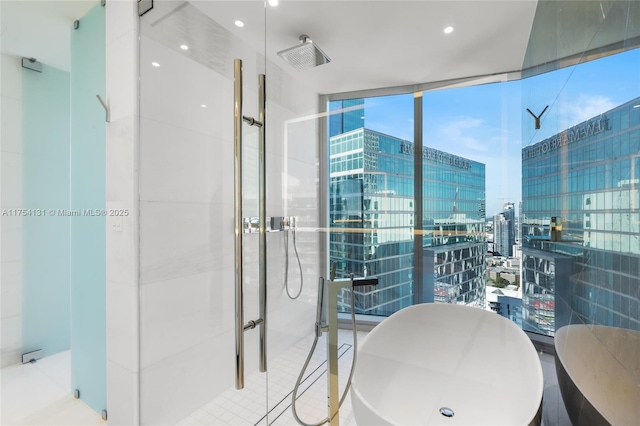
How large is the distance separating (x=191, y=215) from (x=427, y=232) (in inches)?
48.8

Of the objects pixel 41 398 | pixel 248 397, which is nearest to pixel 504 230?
pixel 248 397

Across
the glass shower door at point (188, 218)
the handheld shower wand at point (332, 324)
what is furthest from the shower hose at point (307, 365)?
the glass shower door at point (188, 218)

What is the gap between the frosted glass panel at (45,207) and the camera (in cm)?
208

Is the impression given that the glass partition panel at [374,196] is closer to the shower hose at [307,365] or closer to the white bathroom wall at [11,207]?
the shower hose at [307,365]

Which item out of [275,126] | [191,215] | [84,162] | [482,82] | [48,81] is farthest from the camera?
[48,81]

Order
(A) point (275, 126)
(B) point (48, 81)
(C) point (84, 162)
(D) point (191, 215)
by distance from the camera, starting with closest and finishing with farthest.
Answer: (A) point (275, 126) < (D) point (191, 215) < (C) point (84, 162) < (B) point (48, 81)

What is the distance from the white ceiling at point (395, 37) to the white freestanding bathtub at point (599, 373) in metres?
0.97

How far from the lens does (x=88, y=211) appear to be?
1749 mm

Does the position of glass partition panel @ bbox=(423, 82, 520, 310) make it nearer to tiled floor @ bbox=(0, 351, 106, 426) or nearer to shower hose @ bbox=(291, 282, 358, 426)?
shower hose @ bbox=(291, 282, 358, 426)

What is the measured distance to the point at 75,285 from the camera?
183cm

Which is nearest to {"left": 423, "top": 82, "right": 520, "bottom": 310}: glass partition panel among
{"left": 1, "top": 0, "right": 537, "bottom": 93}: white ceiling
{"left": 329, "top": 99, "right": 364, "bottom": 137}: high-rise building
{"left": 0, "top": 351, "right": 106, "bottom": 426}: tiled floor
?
{"left": 1, "top": 0, "right": 537, "bottom": 93}: white ceiling

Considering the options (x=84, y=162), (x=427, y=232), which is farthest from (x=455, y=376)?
(x=84, y=162)

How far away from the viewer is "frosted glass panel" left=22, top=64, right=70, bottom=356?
81.8 inches

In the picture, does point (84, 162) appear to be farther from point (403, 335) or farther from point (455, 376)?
point (455, 376)
